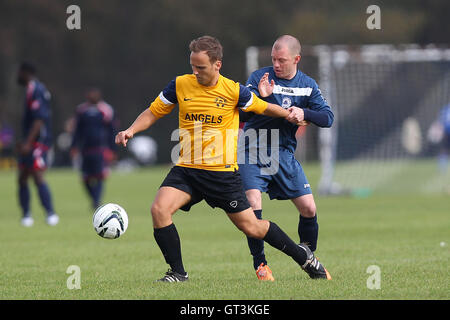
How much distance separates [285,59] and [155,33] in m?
37.8

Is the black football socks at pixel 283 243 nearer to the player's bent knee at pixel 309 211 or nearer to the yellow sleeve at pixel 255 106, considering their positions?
the player's bent knee at pixel 309 211

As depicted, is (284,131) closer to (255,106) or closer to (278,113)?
(278,113)

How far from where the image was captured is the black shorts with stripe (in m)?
7.25

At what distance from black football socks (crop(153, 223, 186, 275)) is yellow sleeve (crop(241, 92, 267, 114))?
→ 1146mm

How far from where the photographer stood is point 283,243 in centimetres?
743

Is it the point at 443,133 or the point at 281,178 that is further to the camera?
the point at 443,133

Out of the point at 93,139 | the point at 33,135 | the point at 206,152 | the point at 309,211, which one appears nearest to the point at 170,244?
the point at 206,152

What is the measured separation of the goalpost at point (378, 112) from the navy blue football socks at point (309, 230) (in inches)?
408

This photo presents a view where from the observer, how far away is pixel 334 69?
2156 centimetres

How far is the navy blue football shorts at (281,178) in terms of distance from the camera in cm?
809

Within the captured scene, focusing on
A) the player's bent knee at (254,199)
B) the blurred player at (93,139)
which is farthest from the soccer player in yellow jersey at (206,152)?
the blurred player at (93,139)

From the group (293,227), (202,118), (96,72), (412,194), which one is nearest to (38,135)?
(293,227)

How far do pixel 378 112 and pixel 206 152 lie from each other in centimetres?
2049

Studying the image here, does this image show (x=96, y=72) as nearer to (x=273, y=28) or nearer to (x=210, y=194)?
(x=273, y=28)
